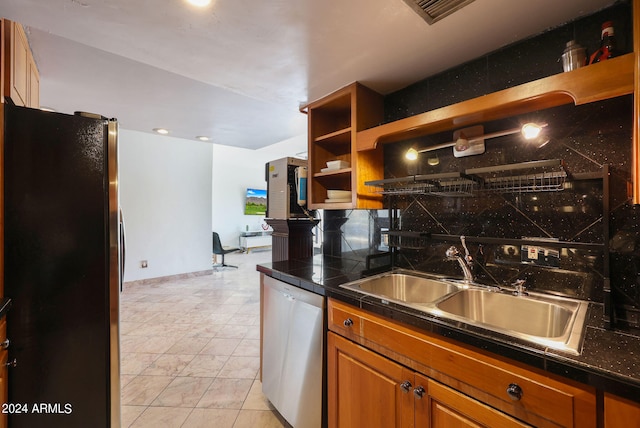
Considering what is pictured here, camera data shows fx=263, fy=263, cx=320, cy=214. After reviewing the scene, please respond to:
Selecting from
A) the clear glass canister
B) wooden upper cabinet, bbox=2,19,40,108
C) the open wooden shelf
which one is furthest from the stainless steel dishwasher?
wooden upper cabinet, bbox=2,19,40,108

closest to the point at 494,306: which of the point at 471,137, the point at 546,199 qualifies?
the point at 546,199

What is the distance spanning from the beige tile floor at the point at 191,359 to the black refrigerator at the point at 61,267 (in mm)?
484

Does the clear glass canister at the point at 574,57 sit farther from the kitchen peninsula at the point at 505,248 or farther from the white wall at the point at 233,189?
the white wall at the point at 233,189

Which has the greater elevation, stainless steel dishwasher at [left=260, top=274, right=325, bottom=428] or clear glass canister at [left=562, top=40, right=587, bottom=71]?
clear glass canister at [left=562, top=40, right=587, bottom=71]

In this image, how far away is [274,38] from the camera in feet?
4.31

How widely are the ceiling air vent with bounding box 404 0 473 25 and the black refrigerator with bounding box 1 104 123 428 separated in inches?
63.5

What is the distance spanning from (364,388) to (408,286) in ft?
2.18

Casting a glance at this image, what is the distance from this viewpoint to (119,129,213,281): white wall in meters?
4.24

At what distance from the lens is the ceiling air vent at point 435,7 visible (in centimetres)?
109

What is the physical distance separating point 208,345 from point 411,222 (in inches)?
89.1

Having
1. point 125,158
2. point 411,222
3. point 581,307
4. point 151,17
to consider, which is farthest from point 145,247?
point 581,307

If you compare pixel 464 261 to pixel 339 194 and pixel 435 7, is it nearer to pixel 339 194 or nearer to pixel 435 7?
pixel 339 194

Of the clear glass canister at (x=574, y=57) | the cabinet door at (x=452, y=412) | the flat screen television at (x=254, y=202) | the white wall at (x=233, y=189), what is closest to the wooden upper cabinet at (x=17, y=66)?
the cabinet door at (x=452, y=412)

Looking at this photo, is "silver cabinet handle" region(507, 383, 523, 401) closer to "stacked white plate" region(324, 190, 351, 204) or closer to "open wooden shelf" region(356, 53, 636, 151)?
"open wooden shelf" region(356, 53, 636, 151)
